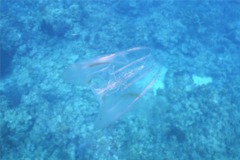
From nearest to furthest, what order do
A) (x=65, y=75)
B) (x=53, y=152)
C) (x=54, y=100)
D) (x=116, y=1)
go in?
(x=53, y=152) → (x=65, y=75) → (x=54, y=100) → (x=116, y=1)

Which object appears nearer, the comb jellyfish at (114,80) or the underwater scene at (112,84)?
the comb jellyfish at (114,80)

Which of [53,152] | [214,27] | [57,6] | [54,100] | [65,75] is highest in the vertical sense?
[57,6]

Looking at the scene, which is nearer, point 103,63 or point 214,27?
point 103,63

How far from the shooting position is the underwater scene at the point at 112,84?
12.7ft

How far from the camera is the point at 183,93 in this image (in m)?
4.49

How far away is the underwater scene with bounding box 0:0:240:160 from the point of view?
12.7 feet

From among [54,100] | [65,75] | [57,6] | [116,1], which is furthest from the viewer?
[116,1]

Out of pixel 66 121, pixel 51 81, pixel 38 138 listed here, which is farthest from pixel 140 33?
pixel 38 138

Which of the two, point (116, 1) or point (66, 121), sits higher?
point (116, 1)

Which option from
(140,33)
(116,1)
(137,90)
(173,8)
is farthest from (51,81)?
(173,8)

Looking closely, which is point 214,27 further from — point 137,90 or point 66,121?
point 66,121

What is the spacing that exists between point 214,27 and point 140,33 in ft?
8.17

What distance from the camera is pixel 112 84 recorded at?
381 cm

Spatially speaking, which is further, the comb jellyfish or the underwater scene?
the underwater scene
